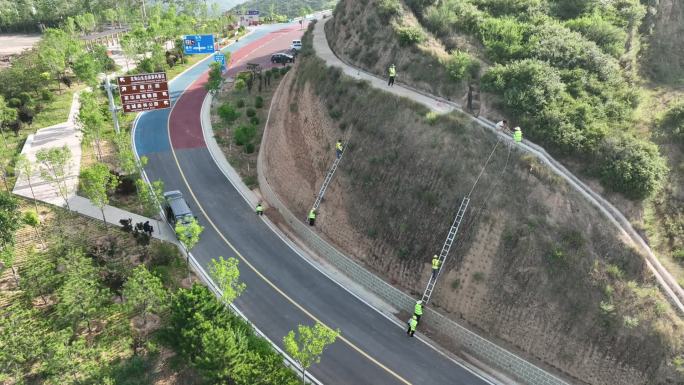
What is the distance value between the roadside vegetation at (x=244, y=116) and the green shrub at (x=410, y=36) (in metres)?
18.2

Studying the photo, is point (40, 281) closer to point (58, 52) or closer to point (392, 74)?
point (392, 74)

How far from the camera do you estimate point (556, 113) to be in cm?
3075

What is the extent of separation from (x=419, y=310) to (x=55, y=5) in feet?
357

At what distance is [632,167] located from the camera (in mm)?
27438

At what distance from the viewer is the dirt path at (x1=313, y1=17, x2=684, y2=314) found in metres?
24.8

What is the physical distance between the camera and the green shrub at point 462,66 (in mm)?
35719

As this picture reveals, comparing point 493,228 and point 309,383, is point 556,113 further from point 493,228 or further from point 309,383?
point 309,383

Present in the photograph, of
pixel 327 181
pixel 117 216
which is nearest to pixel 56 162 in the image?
pixel 117 216

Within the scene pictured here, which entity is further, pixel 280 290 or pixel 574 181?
pixel 280 290

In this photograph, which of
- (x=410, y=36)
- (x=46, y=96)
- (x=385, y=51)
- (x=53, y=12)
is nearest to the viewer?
(x=410, y=36)

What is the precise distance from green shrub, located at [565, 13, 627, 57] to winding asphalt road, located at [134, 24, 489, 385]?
29.8 meters

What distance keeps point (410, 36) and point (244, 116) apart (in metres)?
24.5

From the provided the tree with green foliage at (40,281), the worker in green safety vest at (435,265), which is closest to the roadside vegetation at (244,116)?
the tree with green foliage at (40,281)

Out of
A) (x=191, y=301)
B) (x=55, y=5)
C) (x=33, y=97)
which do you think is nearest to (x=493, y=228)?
(x=191, y=301)
